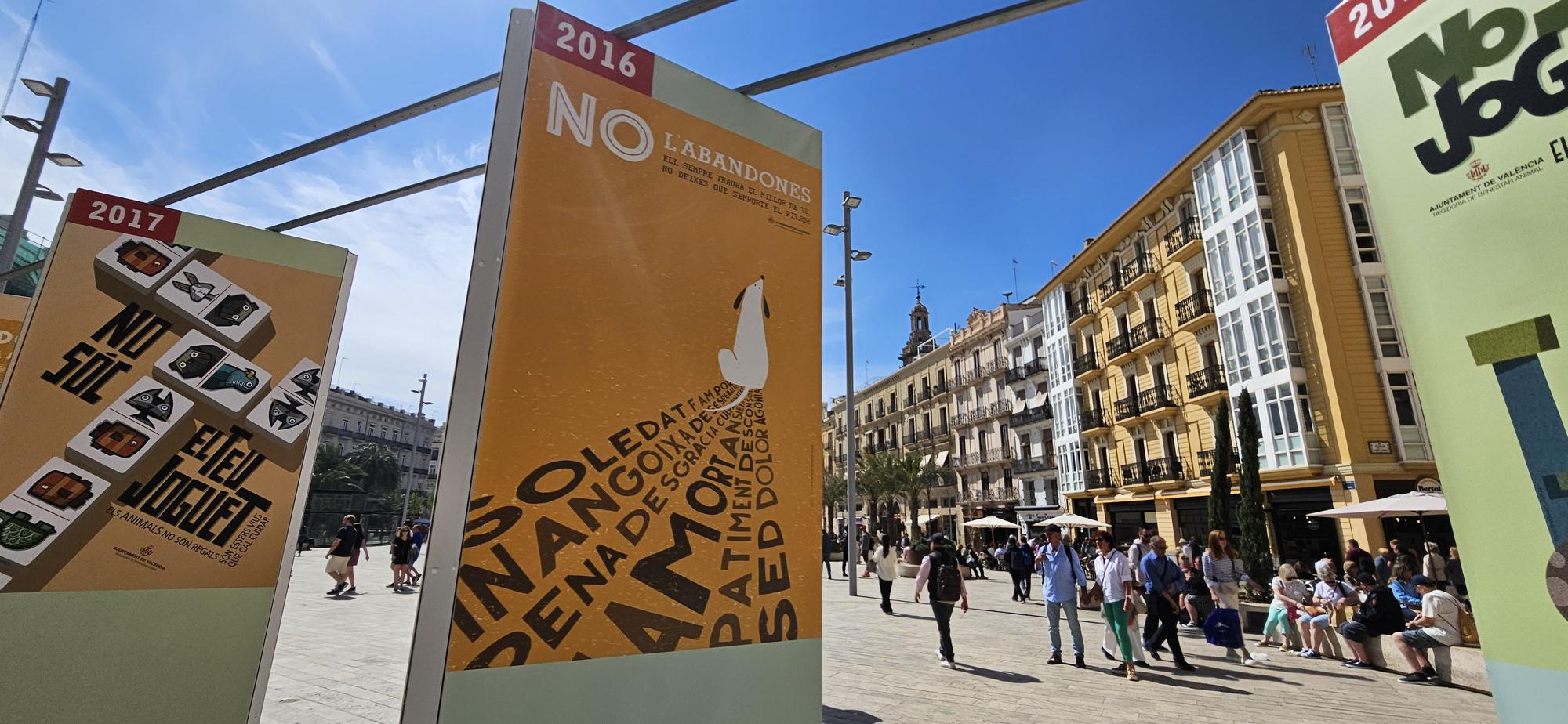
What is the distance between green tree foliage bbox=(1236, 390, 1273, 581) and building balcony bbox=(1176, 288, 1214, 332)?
6.02 metres

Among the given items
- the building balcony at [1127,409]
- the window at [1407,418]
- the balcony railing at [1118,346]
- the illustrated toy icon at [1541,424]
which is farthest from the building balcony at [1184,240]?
the illustrated toy icon at [1541,424]

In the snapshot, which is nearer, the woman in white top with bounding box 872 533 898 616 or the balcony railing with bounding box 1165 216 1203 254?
the woman in white top with bounding box 872 533 898 616

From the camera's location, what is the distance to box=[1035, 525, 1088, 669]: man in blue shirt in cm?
841

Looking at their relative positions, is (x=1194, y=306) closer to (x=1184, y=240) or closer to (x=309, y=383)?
(x=1184, y=240)

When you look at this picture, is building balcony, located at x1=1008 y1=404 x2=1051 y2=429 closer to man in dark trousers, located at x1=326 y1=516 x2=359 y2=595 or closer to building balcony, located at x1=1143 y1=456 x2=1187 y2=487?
building balcony, located at x1=1143 y1=456 x2=1187 y2=487

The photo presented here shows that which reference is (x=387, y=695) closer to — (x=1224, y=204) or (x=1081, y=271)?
(x=1224, y=204)

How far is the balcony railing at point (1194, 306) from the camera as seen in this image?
25016mm

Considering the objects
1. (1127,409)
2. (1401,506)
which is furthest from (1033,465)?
(1401,506)

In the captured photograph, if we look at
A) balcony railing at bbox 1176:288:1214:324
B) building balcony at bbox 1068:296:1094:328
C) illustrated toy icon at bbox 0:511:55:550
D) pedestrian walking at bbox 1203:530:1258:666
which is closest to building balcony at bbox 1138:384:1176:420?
balcony railing at bbox 1176:288:1214:324

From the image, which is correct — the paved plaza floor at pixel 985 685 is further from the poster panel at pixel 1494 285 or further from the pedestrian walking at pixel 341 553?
the poster panel at pixel 1494 285

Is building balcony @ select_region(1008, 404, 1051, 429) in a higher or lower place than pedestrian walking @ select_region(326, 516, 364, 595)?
higher

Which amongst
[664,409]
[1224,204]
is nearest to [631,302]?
[664,409]

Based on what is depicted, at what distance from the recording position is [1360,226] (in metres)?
21.6

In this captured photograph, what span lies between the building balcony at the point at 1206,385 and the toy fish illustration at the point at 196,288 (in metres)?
27.3
